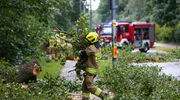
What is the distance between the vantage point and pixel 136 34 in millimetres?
30922

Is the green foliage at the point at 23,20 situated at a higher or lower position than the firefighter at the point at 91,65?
higher

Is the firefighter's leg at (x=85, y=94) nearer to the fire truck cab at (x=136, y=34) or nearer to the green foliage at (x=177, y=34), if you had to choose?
the fire truck cab at (x=136, y=34)

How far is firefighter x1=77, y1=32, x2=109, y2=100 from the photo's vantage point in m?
7.15

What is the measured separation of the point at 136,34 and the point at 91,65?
23997 millimetres

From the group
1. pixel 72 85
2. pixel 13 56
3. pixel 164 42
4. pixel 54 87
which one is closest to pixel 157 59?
pixel 13 56

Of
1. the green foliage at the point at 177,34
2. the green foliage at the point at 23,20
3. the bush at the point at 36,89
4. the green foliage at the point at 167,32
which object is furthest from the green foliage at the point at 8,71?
the green foliage at the point at 167,32

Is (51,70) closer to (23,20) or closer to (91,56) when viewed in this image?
(23,20)

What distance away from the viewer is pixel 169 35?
42.9 meters

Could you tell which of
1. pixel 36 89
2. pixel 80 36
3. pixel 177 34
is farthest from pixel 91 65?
pixel 177 34

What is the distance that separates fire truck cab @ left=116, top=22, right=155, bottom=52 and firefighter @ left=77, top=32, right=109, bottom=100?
69.4 ft

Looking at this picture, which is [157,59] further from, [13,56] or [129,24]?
[129,24]

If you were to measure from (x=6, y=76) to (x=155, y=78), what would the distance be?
4.10 m

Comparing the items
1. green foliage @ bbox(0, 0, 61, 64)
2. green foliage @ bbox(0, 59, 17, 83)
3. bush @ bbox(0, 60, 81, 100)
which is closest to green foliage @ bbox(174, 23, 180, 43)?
green foliage @ bbox(0, 0, 61, 64)

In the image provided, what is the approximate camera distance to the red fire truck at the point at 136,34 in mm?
29297
